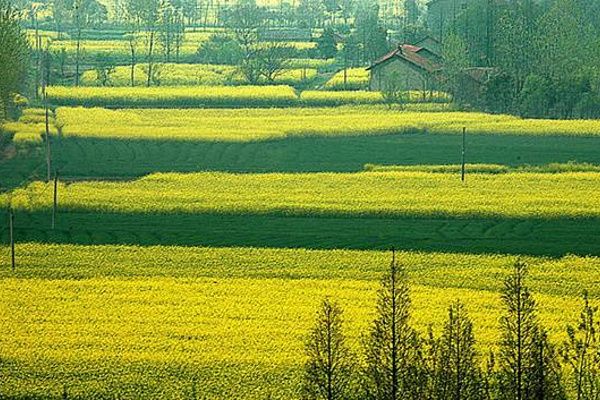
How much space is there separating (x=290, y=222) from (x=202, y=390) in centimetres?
1277

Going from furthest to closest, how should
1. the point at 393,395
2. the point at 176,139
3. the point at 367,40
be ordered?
the point at 367,40, the point at 176,139, the point at 393,395

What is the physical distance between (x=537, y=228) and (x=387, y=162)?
38.6ft

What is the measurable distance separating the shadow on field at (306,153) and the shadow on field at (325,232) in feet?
27.1

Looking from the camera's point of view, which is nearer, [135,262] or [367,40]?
[135,262]

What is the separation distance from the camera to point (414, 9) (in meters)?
98.3

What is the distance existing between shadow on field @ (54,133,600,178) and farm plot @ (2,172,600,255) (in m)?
2.91

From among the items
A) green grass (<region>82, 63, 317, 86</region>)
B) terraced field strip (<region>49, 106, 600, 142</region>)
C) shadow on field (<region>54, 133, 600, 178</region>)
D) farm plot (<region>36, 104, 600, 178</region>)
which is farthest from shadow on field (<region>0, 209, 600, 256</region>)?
green grass (<region>82, 63, 317, 86</region>)

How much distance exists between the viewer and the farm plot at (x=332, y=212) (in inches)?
1195

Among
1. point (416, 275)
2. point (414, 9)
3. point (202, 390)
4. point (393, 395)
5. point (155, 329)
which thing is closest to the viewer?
point (393, 395)

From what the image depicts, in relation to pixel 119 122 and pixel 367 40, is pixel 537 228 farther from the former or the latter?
pixel 367 40

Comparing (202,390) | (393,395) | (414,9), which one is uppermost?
(414,9)

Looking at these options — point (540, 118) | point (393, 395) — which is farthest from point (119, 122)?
point (393, 395)

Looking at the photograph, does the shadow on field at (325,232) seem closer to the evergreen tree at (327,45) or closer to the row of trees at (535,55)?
the row of trees at (535,55)

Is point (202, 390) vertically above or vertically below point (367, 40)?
below
